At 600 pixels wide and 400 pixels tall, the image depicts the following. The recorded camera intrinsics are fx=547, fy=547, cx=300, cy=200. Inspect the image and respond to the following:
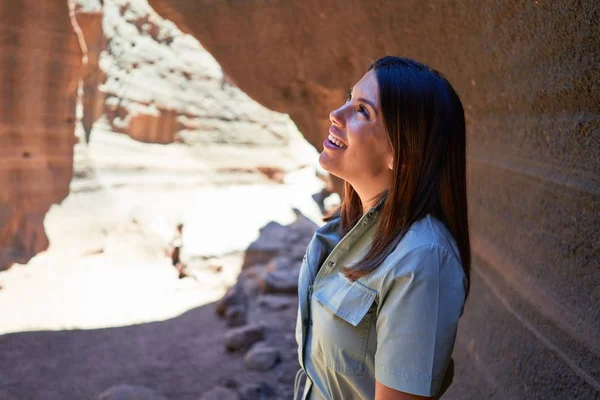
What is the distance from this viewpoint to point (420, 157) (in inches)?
42.5

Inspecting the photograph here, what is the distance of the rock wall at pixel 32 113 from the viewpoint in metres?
6.79

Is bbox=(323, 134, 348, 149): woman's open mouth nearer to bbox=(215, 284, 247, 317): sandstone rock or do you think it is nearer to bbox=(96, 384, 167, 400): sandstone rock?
bbox=(96, 384, 167, 400): sandstone rock

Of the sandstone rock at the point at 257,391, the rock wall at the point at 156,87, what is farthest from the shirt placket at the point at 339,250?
the rock wall at the point at 156,87

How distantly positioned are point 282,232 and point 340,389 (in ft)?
19.0

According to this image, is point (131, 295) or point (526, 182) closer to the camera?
point (526, 182)

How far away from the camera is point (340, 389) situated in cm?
113

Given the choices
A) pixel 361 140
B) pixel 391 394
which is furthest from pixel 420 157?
pixel 391 394

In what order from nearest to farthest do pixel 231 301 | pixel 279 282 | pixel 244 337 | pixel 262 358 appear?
pixel 262 358 < pixel 244 337 < pixel 231 301 < pixel 279 282

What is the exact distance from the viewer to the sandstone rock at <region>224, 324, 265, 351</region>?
4391 mm

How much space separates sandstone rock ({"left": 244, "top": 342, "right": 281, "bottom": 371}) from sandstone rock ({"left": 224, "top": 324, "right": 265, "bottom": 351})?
0.68 feet

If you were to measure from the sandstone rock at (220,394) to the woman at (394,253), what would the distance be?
7.53ft

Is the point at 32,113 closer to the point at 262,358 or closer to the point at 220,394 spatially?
the point at 262,358

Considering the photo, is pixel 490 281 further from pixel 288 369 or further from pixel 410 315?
pixel 288 369

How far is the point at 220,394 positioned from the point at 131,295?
2.96m
